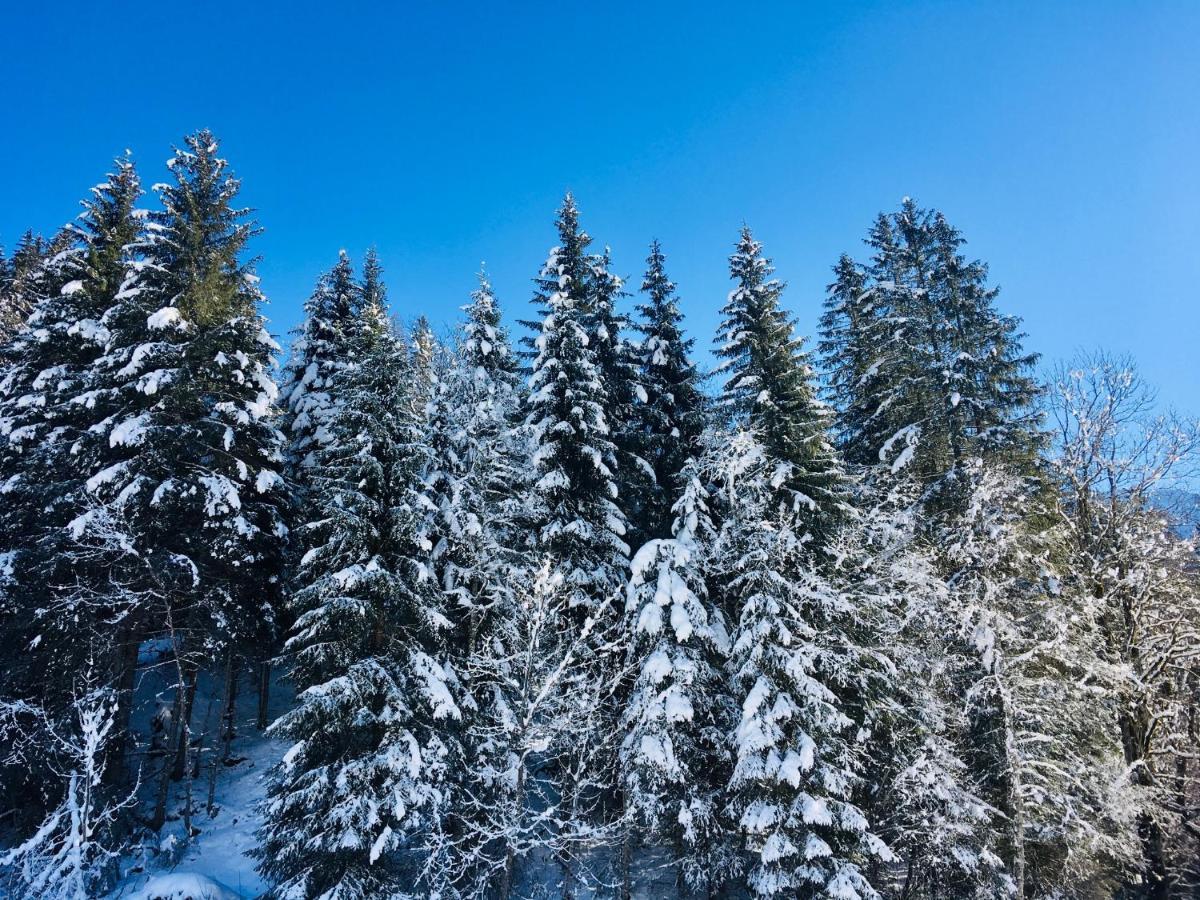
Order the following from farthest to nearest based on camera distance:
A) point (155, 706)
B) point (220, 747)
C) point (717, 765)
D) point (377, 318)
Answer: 1. point (155, 706)
2. point (220, 747)
3. point (377, 318)
4. point (717, 765)

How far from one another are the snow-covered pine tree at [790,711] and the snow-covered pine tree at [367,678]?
6387mm

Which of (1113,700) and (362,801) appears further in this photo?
(1113,700)

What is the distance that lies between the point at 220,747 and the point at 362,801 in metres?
11.1

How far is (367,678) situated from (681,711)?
6.58 meters

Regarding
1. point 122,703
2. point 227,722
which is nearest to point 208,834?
point 122,703

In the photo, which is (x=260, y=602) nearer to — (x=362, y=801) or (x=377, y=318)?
(x=362, y=801)

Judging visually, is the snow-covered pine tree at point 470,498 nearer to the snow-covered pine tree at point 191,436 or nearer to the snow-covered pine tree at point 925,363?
the snow-covered pine tree at point 191,436

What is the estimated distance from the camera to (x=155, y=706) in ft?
68.2

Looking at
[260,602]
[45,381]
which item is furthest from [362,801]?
[45,381]

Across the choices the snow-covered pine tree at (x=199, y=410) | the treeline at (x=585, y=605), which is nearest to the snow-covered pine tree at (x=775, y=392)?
the treeline at (x=585, y=605)

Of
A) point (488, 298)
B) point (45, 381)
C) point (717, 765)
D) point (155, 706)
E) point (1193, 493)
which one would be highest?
point (488, 298)

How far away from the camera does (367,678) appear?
12336 mm

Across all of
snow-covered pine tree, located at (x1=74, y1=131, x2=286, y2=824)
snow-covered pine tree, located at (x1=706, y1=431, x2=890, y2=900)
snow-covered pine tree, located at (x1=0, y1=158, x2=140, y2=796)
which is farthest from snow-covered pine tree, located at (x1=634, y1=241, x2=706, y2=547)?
snow-covered pine tree, located at (x1=0, y1=158, x2=140, y2=796)

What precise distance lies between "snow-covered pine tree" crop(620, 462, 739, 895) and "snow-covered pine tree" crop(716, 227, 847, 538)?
309 cm
